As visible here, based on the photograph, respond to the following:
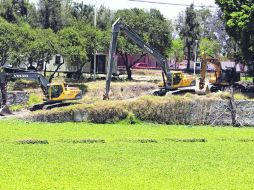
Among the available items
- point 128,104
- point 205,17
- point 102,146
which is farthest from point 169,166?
point 205,17

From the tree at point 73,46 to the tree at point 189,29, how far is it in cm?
3470

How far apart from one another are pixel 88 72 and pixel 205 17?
43528mm

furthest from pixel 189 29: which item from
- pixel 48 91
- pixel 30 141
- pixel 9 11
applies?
pixel 30 141

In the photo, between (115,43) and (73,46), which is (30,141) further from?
(73,46)

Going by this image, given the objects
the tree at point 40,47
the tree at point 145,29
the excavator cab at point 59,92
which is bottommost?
the excavator cab at point 59,92

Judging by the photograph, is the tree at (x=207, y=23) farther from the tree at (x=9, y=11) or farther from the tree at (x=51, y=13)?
the tree at (x=9, y=11)

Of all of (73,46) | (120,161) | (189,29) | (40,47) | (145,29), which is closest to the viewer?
(120,161)

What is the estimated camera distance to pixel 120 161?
24.4m

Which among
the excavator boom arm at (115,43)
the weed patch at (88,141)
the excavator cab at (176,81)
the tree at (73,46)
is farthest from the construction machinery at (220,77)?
the weed patch at (88,141)

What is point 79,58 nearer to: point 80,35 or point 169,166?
point 80,35

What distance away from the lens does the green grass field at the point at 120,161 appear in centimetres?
1905

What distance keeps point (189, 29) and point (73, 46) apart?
3900cm

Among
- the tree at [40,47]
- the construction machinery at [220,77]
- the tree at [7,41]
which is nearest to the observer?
the construction machinery at [220,77]

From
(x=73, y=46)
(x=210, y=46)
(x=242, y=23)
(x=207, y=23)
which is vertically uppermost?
(x=207, y=23)
